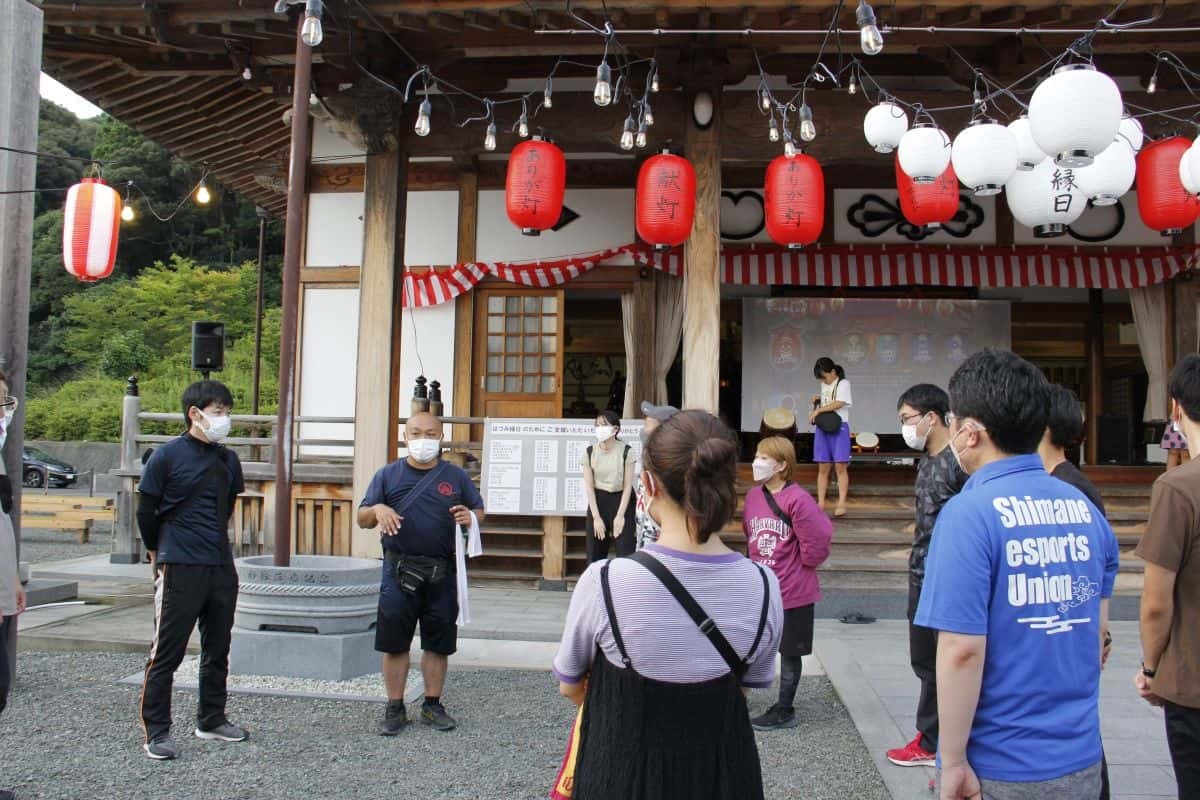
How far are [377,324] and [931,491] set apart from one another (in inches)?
236

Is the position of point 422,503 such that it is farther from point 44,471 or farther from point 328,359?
point 44,471

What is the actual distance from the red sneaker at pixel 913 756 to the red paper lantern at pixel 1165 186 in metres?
5.40

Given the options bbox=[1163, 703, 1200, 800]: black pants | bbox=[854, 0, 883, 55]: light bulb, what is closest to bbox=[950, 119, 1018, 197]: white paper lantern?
bbox=[854, 0, 883, 55]: light bulb

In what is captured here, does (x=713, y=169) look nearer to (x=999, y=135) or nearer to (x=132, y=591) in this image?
(x=999, y=135)

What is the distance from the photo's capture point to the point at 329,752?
4.66 metres

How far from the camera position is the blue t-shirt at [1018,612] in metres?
2.08

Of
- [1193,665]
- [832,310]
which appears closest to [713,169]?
[832,310]

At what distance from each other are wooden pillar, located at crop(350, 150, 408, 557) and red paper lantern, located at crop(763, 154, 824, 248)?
12.2 ft

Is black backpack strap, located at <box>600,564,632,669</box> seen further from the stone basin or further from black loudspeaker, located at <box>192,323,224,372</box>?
black loudspeaker, located at <box>192,323,224,372</box>

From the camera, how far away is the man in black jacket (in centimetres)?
452

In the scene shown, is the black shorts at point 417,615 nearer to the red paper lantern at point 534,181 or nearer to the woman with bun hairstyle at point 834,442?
the red paper lantern at point 534,181

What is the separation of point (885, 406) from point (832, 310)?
4.97 feet

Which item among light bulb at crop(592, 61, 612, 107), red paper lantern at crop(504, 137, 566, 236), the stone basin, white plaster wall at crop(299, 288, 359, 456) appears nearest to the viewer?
the stone basin

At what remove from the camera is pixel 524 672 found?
645cm
